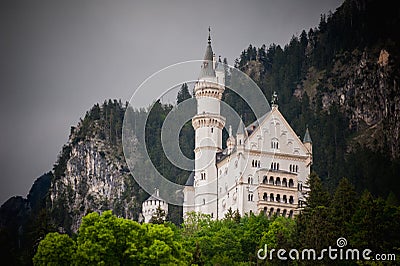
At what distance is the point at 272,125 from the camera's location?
11025 centimetres

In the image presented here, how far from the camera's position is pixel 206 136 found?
114938mm

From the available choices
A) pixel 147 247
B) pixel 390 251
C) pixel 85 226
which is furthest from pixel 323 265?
pixel 85 226

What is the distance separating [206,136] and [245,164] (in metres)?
9.47

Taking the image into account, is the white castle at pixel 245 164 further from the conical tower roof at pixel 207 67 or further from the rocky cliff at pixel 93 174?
the rocky cliff at pixel 93 174

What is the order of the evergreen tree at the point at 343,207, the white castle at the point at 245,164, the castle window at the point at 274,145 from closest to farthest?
the evergreen tree at the point at 343,207 → the white castle at the point at 245,164 → the castle window at the point at 274,145

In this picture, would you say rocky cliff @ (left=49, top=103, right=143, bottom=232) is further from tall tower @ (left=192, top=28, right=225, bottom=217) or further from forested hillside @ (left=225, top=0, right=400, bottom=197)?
tall tower @ (left=192, top=28, right=225, bottom=217)

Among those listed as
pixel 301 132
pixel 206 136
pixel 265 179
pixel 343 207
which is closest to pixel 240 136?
Answer: pixel 265 179

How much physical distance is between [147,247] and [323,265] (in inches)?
492

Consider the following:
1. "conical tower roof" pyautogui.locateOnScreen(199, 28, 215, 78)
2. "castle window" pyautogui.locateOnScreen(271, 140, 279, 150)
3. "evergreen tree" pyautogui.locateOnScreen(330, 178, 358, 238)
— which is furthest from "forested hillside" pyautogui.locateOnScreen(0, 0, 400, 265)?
"conical tower roof" pyautogui.locateOnScreen(199, 28, 215, 78)

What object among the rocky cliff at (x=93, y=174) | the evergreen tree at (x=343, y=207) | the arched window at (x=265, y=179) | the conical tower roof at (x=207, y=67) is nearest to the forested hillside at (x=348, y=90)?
the arched window at (x=265, y=179)

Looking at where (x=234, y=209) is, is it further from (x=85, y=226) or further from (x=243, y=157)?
(x=85, y=226)

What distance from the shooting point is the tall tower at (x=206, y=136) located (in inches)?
4471

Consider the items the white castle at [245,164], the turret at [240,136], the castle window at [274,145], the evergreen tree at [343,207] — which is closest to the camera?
the evergreen tree at [343,207]

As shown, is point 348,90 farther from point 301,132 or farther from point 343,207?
point 343,207
